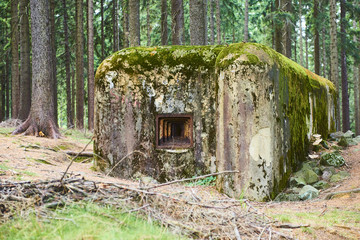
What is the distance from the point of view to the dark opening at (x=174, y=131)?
6492mm

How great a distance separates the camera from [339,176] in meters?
6.75

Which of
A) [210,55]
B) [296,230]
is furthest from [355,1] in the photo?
[296,230]

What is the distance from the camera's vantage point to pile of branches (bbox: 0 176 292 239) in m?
2.97

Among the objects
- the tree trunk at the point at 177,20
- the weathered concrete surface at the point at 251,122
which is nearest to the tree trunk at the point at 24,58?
the tree trunk at the point at 177,20

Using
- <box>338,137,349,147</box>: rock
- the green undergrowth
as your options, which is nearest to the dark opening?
the green undergrowth

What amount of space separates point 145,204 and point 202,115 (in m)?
3.51

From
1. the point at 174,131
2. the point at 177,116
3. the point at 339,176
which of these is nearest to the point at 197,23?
the point at 174,131

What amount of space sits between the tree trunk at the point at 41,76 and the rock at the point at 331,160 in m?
7.01

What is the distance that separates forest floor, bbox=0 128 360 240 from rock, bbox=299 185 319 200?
0.14 meters

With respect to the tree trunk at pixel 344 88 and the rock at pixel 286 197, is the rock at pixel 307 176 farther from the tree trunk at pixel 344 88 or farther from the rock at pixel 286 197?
the tree trunk at pixel 344 88

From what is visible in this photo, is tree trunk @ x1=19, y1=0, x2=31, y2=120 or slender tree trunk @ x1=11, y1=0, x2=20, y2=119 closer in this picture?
tree trunk @ x1=19, y1=0, x2=31, y2=120

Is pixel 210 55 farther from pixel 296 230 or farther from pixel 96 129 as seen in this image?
pixel 296 230

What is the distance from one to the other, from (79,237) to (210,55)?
15.4 feet

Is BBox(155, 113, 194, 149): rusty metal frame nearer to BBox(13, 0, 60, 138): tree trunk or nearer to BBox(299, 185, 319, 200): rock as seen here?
BBox(299, 185, 319, 200): rock
